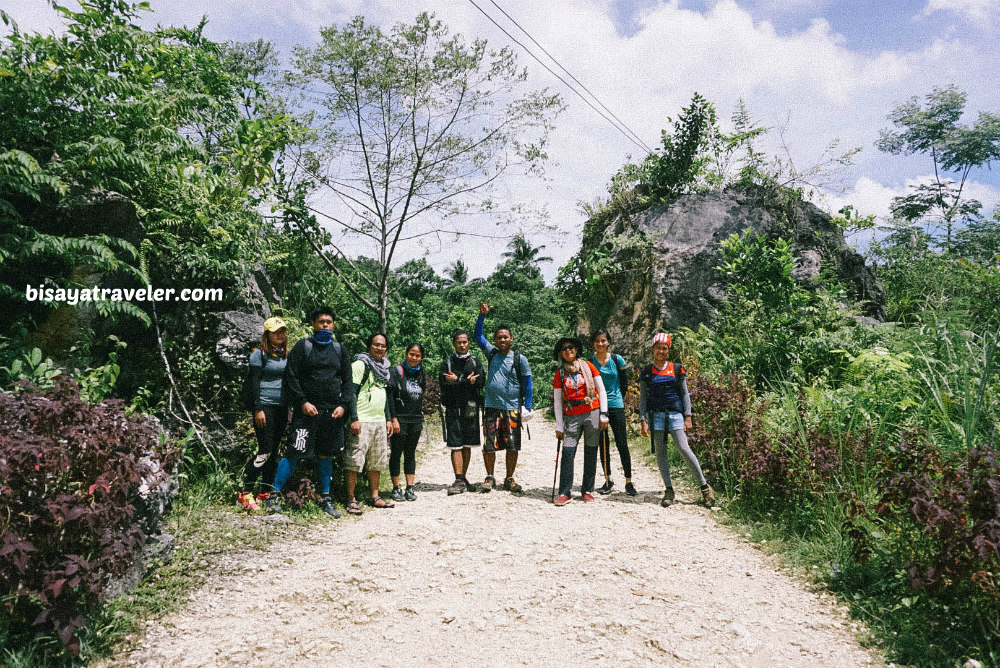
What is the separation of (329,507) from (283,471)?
577mm

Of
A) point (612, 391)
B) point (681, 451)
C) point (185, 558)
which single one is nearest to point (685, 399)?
point (681, 451)

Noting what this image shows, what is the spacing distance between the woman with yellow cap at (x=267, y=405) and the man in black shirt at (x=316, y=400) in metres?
0.17

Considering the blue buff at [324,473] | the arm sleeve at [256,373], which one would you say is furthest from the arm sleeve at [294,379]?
the blue buff at [324,473]

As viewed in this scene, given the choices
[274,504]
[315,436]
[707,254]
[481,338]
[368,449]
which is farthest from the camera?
[707,254]

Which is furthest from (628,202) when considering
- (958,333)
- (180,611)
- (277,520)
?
(180,611)

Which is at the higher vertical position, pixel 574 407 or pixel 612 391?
pixel 612 391

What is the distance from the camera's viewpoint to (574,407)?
6.08 metres

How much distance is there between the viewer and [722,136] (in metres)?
11.8

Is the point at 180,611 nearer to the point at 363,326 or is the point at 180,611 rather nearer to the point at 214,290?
the point at 214,290

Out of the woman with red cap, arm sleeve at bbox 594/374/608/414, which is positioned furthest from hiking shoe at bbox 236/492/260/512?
the woman with red cap

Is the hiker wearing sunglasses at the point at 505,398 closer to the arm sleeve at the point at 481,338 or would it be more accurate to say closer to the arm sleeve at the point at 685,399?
the arm sleeve at the point at 481,338

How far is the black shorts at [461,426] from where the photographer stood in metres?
6.57

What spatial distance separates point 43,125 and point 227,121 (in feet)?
9.52

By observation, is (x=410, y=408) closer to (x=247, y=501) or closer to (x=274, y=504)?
(x=274, y=504)
